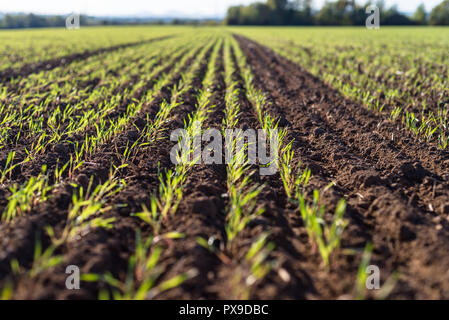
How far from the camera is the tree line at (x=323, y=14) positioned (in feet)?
215

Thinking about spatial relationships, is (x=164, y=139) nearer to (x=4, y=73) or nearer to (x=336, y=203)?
(x=336, y=203)

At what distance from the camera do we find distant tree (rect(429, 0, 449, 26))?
208 ft

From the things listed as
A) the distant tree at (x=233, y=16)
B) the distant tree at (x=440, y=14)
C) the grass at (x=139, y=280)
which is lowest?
the grass at (x=139, y=280)

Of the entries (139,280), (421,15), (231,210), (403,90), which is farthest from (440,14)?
(139,280)

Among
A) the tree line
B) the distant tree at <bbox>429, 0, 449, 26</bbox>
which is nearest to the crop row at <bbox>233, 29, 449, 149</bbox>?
the tree line

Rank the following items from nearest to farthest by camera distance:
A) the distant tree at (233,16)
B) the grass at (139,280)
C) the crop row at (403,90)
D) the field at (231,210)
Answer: the grass at (139,280) < the field at (231,210) < the crop row at (403,90) < the distant tree at (233,16)

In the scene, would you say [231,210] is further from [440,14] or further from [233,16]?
[233,16]

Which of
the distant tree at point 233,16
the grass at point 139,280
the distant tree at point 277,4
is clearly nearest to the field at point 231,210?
the grass at point 139,280

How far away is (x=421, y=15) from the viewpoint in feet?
245

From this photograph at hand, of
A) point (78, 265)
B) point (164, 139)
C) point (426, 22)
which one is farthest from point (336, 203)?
point (426, 22)

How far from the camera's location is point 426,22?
67.8 m

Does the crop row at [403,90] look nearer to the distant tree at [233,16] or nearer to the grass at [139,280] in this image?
the grass at [139,280]

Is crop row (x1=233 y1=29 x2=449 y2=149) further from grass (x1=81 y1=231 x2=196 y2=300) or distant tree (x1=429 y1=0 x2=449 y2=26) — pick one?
distant tree (x1=429 y1=0 x2=449 y2=26)

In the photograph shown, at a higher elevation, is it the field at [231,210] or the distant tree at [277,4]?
the distant tree at [277,4]
